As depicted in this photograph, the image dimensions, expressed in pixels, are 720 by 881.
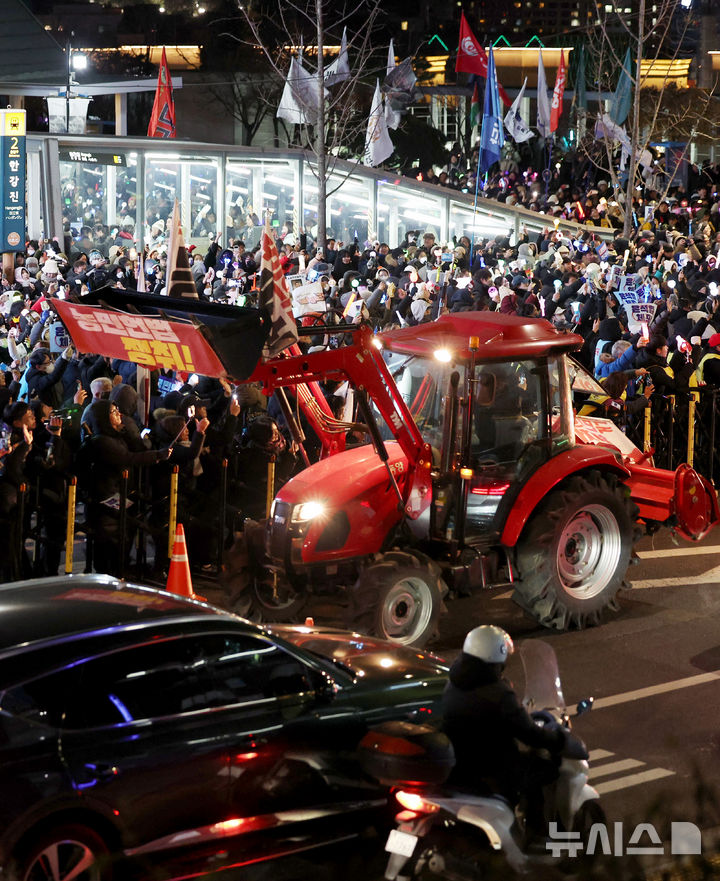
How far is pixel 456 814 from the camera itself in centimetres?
564

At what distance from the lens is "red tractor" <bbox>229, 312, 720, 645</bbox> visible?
9.33m

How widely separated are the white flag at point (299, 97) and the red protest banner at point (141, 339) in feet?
69.2

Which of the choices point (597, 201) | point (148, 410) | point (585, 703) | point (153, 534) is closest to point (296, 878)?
point (585, 703)

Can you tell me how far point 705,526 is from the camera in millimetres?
11164

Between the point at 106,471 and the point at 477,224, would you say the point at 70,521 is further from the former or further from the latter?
the point at 477,224

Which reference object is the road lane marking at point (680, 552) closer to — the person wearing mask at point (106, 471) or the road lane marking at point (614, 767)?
the person wearing mask at point (106, 471)

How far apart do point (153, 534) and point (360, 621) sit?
297cm

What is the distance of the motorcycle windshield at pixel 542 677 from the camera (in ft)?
20.7

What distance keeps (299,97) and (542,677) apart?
973 inches

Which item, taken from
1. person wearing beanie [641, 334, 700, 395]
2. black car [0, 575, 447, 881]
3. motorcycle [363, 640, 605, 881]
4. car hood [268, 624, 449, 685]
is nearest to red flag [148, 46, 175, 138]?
person wearing beanie [641, 334, 700, 395]

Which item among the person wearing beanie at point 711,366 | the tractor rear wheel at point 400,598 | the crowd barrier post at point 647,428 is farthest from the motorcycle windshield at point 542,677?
the person wearing beanie at point 711,366

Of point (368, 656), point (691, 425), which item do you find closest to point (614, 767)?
point (368, 656)

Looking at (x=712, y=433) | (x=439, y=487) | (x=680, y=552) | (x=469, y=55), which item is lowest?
(x=680, y=552)

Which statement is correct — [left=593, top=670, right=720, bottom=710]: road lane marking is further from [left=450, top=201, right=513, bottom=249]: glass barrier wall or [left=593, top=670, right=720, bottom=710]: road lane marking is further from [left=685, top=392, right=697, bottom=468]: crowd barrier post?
[left=450, top=201, right=513, bottom=249]: glass barrier wall
